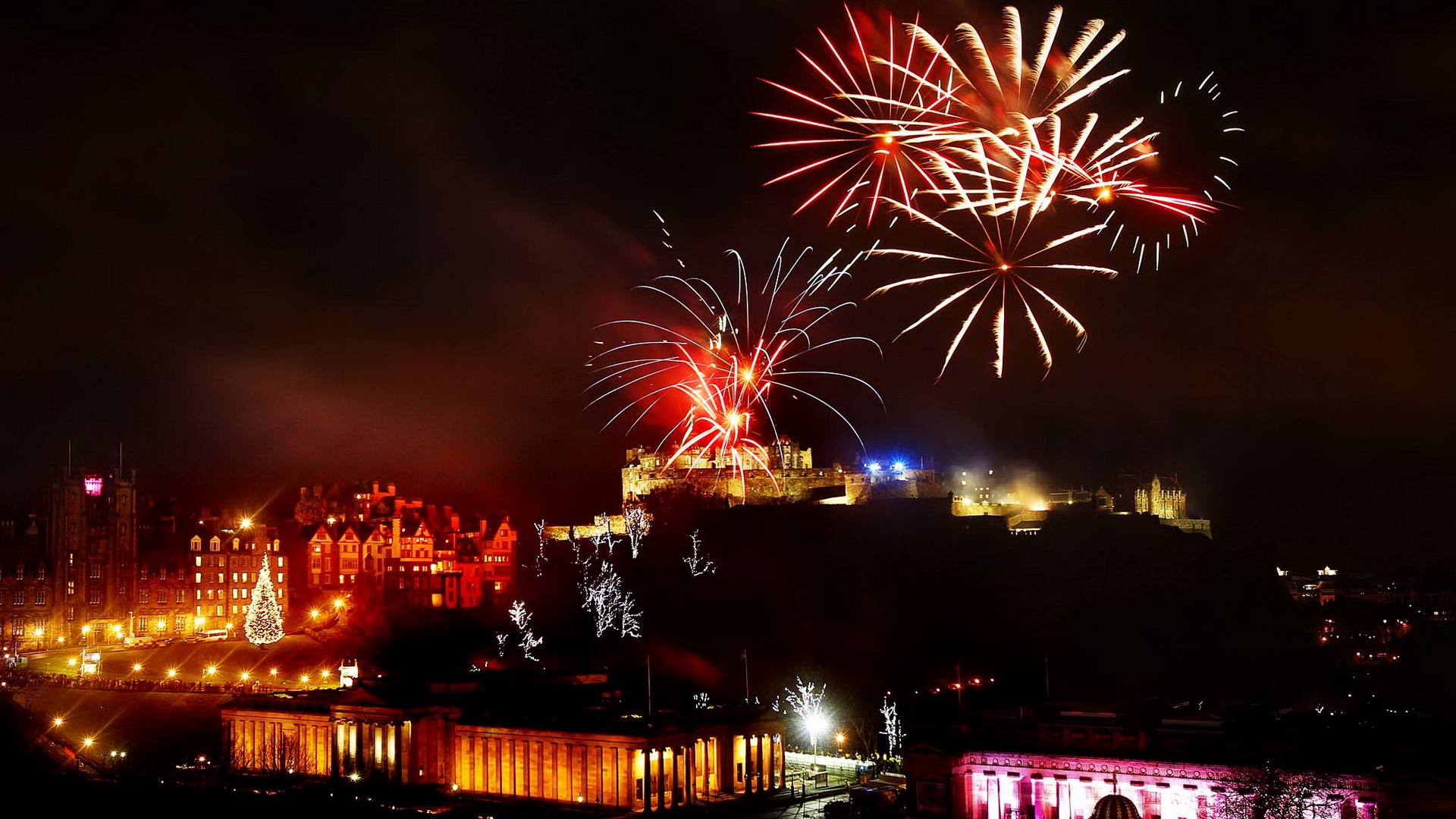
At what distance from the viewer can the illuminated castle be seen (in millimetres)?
104812

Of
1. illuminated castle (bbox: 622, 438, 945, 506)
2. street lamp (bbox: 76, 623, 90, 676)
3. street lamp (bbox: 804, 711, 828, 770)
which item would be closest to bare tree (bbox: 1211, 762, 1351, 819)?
street lamp (bbox: 804, 711, 828, 770)

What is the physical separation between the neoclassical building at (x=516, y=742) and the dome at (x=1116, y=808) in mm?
15363

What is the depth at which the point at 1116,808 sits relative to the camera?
34.5 m

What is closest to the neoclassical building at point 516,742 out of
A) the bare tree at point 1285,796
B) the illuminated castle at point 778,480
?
the bare tree at point 1285,796

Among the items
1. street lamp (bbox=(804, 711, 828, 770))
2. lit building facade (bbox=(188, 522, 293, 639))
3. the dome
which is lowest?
street lamp (bbox=(804, 711, 828, 770))

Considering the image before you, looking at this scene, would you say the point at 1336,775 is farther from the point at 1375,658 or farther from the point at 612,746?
the point at 1375,658

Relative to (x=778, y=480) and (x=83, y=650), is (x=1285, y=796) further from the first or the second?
(x=778, y=480)

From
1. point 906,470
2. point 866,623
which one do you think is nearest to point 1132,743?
point 866,623

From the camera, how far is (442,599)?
98125 mm

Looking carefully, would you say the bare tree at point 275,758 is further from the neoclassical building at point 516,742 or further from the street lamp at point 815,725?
the street lamp at point 815,725

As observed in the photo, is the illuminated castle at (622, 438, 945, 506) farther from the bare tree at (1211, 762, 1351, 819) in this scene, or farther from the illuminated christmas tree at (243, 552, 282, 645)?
the bare tree at (1211, 762, 1351, 819)

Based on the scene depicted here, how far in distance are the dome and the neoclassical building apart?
50.4 ft

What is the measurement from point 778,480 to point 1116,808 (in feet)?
243

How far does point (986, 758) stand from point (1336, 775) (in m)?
9.76
